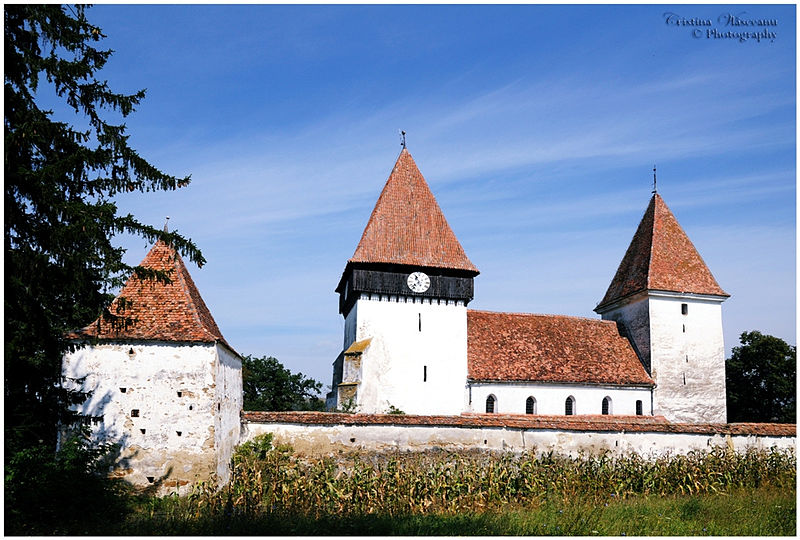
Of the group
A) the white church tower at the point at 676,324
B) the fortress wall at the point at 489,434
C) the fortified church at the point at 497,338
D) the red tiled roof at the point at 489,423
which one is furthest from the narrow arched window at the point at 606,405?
the fortress wall at the point at 489,434

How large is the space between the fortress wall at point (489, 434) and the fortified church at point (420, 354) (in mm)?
101

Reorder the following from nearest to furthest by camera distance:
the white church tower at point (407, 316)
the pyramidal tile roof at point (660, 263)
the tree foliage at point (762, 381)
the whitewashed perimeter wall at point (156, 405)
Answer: the whitewashed perimeter wall at point (156, 405) → the white church tower at point (407, 316) → the pyramidal tile roof at point (660, 263) → the tree foliage at point (762, 381)

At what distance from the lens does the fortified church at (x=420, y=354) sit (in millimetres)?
13641

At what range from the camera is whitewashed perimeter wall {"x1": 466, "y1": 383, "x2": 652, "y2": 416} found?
1039 inches

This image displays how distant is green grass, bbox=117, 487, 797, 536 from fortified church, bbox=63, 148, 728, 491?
203 centimetres

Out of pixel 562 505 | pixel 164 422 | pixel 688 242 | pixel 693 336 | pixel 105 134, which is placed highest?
pixel 688 242

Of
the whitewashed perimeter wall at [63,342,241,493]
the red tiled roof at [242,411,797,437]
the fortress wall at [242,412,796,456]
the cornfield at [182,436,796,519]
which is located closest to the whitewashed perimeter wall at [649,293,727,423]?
the red tiled roof at [242,411,797,437]

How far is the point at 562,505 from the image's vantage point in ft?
40.7

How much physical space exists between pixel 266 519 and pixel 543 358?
19.4 meters

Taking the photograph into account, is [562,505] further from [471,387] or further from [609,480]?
[471,387]

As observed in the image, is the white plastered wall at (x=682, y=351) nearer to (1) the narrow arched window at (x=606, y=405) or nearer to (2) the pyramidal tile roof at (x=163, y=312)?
(1) the narrow arched window at (x=606, y=405)

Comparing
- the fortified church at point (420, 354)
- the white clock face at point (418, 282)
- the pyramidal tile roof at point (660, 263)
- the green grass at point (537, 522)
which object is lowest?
the green grass at point (537, 522)

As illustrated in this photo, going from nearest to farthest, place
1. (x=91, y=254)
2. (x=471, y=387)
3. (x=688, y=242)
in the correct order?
(x=91, y=254)
(x=471, y=387)
(x=688, y=242)

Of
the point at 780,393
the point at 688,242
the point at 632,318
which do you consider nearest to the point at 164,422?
the point at 632,318
